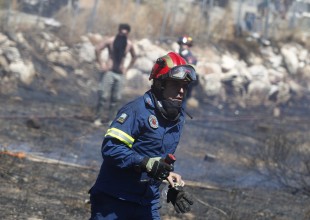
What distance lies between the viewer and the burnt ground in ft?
23.0

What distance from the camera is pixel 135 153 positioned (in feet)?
13.7

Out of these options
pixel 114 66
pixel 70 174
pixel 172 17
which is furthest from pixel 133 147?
pixel 172 17

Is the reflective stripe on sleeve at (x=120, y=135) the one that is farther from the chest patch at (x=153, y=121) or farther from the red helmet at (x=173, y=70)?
the red helmet at (x=173, y=70)

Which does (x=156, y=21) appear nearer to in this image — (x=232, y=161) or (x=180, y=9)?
(x=180, y=9)

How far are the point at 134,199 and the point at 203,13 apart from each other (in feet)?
70.4

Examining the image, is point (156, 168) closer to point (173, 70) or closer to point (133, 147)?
point (133, 147)

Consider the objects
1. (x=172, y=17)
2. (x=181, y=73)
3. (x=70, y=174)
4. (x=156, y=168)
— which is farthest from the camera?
(x=172, y=17)

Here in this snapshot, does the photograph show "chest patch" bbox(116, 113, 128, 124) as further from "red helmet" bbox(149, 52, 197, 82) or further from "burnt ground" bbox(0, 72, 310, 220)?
"burnt ground" bbox(0, 72, 310, 220)

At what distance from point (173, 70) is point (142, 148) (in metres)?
0.50

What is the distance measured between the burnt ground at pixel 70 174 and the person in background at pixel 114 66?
505mm

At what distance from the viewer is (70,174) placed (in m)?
8.34

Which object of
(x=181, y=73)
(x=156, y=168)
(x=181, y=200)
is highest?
(x=181, y=73)

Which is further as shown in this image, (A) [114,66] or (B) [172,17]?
(B) [172,17]

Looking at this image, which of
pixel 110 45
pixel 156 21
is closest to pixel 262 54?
pixel 156 21
